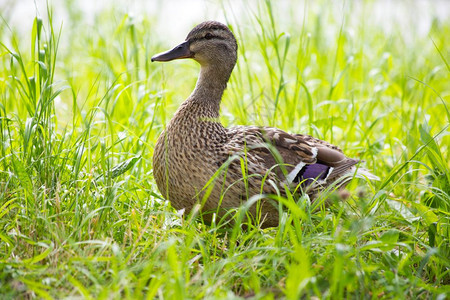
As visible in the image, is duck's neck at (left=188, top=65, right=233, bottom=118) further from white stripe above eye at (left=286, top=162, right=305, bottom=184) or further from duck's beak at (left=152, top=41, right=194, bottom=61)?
white stripe above eye at (left=286, top=162, right=305, bottom=184)

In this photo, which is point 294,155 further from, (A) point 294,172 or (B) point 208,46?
(B) point 208,46

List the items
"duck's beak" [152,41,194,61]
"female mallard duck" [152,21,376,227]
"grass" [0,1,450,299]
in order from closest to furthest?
"grass" [0,1,450,299], "female mallard duck" [152,21,376,227], "duck's beak" [152,41,194,61]

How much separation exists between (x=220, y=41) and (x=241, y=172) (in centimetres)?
103

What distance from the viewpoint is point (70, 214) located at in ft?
10.1

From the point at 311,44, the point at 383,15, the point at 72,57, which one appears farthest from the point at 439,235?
the point at 383,15

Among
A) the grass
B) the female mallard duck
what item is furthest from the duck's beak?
the grass

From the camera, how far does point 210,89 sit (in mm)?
4168

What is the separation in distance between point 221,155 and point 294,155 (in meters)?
0.56

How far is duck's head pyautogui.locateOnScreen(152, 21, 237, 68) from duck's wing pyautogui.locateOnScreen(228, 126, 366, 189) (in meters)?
0.51

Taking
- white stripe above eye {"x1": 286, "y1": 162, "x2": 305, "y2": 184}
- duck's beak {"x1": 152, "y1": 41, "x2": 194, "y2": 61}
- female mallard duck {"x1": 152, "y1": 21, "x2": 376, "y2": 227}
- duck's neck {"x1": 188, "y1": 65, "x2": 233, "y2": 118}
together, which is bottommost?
white stripe above eye {"x1": 286, "y1": 162, "x2": 305, "y2": 184}

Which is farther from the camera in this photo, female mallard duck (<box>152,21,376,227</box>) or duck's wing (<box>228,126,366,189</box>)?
duck's wing (<box>228,126,366,189</box>)

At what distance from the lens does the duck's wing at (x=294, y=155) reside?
3836 mm

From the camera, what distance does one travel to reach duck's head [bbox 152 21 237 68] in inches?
162

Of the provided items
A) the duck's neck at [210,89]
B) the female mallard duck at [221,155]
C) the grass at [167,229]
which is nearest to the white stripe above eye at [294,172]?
the female mallard duck at [221,155]
